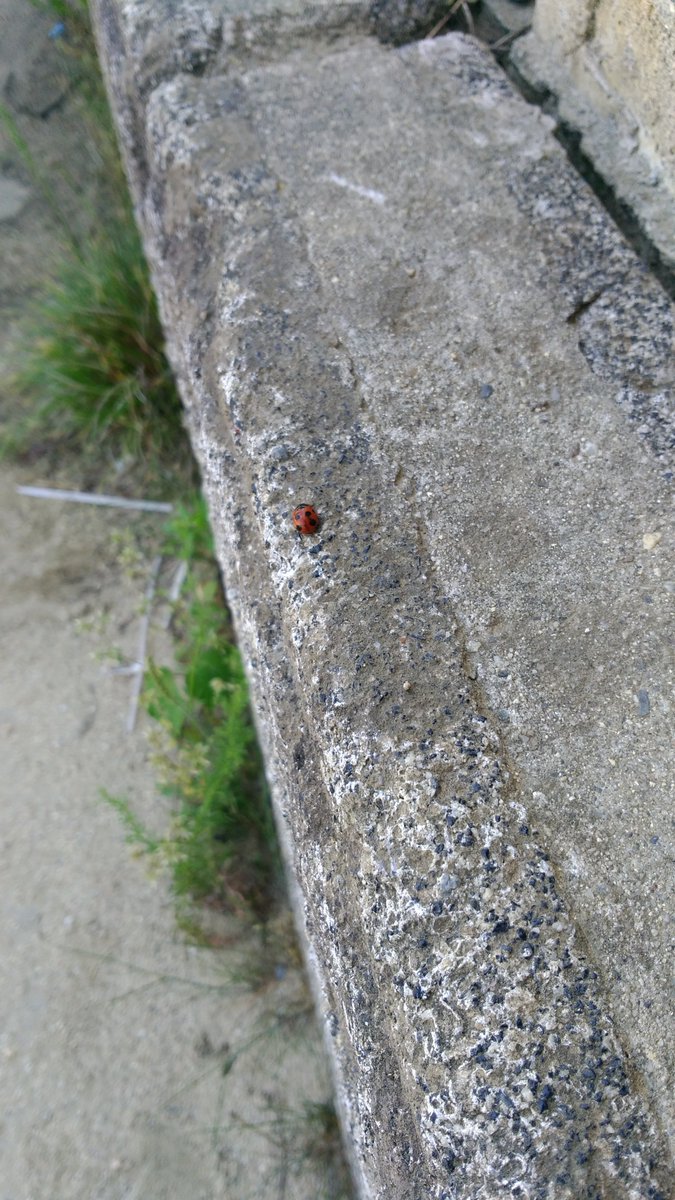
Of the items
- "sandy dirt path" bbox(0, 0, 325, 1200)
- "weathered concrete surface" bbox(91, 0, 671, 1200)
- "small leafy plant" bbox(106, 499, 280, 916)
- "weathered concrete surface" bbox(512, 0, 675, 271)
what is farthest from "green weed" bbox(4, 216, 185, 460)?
"weathered concrete surface" bbox(512, 0, 675, 271)

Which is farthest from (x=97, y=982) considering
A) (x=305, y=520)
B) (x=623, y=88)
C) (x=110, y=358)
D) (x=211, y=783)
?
(x=623, y=88)

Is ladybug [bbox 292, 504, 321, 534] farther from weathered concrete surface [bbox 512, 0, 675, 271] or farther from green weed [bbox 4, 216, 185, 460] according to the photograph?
green weed [bbox 4, 216, 185, 460]

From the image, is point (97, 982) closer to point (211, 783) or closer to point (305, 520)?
point (211, 783)

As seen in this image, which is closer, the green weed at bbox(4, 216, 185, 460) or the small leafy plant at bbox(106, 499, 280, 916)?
the small leafy plant at bbox(106, 499, 280, 916)

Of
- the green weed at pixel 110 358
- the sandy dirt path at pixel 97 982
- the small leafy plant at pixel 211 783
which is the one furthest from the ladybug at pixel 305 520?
the green weed at pixel 110 358

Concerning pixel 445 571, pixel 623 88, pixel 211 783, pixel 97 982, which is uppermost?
pixel 623 88

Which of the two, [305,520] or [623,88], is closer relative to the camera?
[305,520]

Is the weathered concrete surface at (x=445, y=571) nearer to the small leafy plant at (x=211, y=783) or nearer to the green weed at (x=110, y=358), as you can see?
the small leafy plant at (x=211, y=783)
